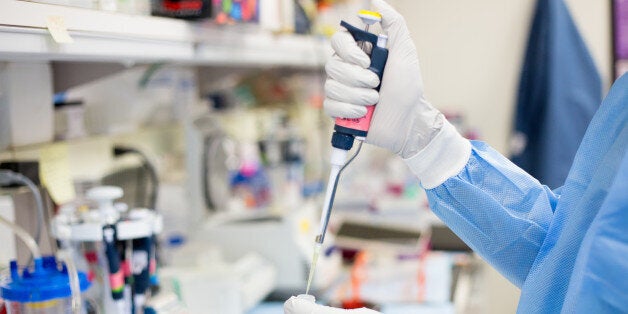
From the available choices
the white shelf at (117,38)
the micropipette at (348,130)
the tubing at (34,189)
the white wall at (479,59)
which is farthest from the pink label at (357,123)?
the white wall at (479,59)

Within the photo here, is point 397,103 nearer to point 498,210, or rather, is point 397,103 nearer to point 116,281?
point 498,210

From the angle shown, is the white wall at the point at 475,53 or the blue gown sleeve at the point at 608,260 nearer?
the blue gown sleeve at the point at 608,260

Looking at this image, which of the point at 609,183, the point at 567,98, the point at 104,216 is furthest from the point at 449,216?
the point at 567,98

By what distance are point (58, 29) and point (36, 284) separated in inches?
15.9

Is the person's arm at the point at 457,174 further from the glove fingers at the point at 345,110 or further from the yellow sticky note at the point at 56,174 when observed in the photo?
the yellow sticky note at the point at 56,174

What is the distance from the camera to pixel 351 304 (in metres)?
2.07

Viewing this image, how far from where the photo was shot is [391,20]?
1.26 m

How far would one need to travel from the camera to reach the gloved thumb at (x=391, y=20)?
4.11 feet

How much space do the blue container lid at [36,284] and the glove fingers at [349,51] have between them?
1.94ft

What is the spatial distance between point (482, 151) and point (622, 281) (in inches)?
19.1

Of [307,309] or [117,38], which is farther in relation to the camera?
[117,38]

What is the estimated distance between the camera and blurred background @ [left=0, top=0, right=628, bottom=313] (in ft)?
4.31

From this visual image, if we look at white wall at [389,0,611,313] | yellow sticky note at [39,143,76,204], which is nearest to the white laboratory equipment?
yellow sticky note at [39,143,76,204]

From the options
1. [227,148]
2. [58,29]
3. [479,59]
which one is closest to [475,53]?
[479,59]
